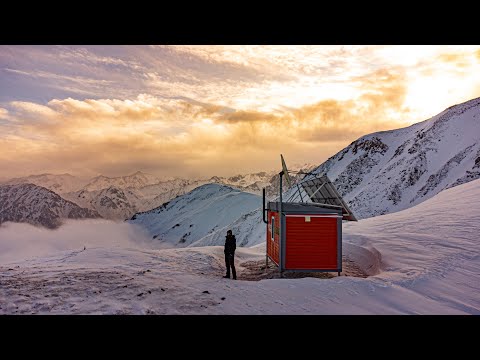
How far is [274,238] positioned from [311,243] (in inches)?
92.3

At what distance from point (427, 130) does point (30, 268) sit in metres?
107

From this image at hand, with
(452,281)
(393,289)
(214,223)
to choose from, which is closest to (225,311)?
(393,289)

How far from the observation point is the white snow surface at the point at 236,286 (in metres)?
10.0

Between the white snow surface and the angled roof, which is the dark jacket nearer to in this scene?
the white snow surface

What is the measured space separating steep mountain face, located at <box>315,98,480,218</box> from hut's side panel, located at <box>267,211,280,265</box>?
58321 millimetres

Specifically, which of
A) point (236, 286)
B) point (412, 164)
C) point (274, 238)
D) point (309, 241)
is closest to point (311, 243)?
point (309, 241)

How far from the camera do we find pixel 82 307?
946cm

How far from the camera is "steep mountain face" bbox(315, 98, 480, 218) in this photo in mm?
75750

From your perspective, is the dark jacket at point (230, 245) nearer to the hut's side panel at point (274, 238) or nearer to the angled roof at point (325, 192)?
the hut's side panel at point (274, 238)

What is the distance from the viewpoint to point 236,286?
12.4 meters

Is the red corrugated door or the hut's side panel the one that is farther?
the hut's side panel

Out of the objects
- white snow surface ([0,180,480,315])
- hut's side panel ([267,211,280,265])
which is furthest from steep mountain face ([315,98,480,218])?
hut's side panel ([267,211,280,265])

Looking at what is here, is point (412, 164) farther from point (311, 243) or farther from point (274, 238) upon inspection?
point (311, 243)
